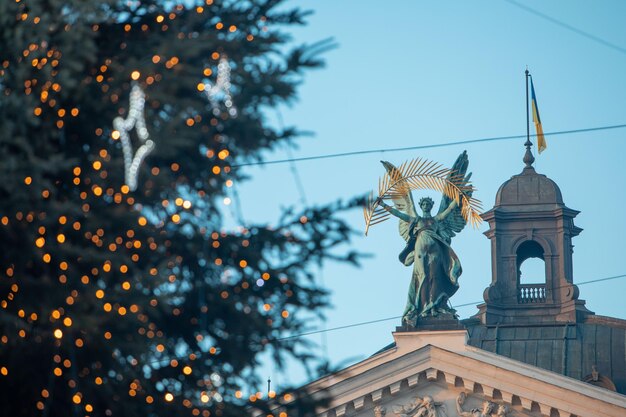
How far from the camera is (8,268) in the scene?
14.6 m

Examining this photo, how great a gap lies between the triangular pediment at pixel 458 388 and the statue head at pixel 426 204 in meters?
4.14

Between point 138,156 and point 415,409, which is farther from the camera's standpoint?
point 415,409

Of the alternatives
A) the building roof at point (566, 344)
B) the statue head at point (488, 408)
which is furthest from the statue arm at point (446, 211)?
the building roof at point (566, 344)

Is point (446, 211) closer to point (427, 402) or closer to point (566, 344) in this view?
point (427, 402)

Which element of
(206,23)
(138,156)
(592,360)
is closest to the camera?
(138,156)

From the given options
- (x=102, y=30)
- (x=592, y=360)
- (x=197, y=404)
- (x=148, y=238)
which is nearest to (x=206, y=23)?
(x=102, y=30)

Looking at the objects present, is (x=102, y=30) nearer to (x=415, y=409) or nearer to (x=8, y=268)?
(x=8, y=268)

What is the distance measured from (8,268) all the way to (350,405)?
30.2 metres

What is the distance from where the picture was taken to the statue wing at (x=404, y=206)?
4734 cm

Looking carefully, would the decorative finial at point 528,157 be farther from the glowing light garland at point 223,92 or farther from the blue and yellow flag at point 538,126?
the glowing light garland at point 223,92

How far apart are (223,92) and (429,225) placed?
3174 centimetres

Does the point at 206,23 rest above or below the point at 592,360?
below

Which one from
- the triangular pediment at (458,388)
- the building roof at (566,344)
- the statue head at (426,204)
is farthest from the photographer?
the building roof at (566,344)

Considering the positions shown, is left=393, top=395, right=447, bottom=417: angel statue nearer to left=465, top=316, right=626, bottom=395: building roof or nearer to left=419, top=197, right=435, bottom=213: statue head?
left=419, top=197, right=435, bottom=213: statue head
